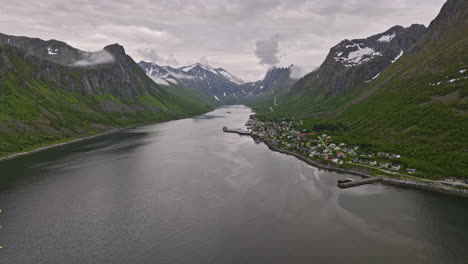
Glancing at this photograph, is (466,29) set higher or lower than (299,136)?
higher

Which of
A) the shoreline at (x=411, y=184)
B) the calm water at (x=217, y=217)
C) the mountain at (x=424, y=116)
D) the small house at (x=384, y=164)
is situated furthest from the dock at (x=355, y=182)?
the mountain at (x=424, y=116)

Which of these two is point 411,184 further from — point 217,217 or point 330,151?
point 217,217

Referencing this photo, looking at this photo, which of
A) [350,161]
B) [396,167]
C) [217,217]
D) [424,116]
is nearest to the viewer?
[217,217]

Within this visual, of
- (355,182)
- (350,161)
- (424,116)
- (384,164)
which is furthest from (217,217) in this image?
(424,116)

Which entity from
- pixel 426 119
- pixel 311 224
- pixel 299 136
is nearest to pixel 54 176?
pixel 311 224

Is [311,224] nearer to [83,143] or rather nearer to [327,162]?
[327,162]

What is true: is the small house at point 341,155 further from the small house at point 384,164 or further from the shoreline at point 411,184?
the small house at point 384,164

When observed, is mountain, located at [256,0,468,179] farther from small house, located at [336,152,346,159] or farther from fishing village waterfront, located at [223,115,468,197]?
small house, located at [336,152,346,159]

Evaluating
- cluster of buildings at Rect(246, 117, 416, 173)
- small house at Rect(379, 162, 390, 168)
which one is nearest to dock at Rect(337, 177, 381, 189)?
small house at Rect(379, 162, 390, 168)
